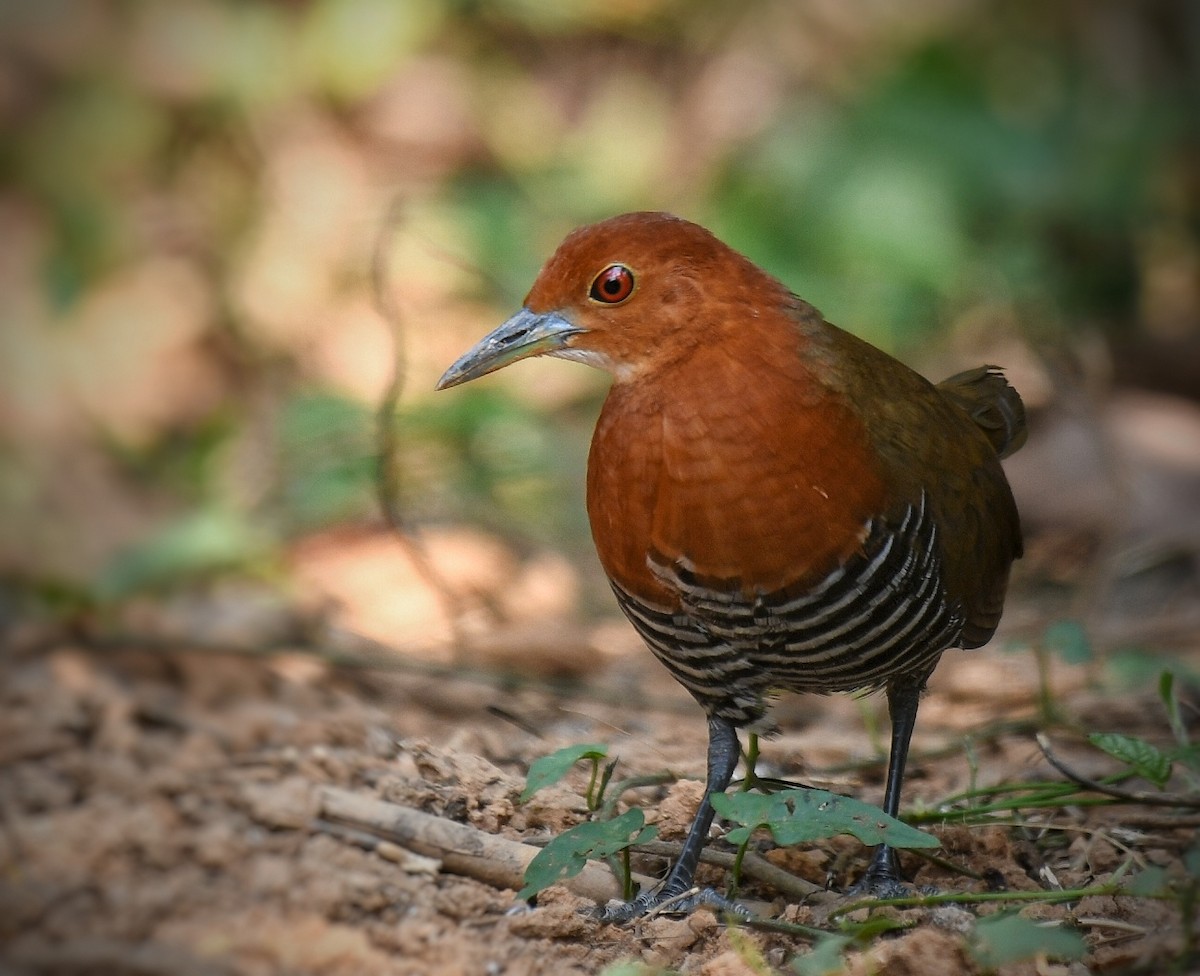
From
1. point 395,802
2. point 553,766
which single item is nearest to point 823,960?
point 553,766

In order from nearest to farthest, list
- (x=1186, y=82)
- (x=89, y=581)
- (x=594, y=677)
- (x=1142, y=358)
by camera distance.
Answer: (x=594, y=677), (x=89, y=581), (x=1142, y=358), (x=1186, y=82)

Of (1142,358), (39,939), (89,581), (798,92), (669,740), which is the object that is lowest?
(39,939)

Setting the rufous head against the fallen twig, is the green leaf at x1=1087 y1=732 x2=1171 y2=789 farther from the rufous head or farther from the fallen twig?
the rufous head

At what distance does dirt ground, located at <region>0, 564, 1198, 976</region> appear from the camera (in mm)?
2740

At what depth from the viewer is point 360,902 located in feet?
9.52

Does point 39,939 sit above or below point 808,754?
below

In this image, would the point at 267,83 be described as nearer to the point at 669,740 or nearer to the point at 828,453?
the point at 669,740

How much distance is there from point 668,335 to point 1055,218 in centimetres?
573

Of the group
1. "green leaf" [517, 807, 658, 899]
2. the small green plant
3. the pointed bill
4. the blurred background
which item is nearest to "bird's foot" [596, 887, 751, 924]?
"green leaf" [517, 807, 658, 899]

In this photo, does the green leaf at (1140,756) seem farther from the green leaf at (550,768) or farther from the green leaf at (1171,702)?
the green leaf at (550,768)

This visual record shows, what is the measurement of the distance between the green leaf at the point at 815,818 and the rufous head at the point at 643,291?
0.95m

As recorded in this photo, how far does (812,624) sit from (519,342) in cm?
91

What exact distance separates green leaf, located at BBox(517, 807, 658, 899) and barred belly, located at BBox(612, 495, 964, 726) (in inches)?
15.2

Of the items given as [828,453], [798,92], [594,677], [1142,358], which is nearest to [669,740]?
[594,677]
